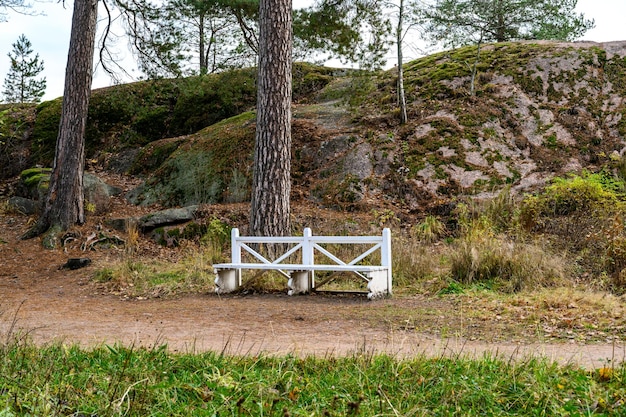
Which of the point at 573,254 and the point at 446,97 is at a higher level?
the point at 446,97

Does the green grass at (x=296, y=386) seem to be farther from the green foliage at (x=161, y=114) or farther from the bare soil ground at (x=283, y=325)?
the green foliage at (x=161, y=114)

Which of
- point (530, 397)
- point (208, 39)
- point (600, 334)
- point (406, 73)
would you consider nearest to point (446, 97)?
point (406, 73)

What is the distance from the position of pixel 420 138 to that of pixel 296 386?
13.1 meters

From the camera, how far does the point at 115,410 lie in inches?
124

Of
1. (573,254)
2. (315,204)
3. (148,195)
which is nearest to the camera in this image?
(573,254)

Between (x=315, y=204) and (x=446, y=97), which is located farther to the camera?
(x=446, y=97)

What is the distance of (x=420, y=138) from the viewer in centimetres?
1630

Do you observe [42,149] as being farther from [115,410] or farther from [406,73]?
[115,410]

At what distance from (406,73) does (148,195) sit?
883cm

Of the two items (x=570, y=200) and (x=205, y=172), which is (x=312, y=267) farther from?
(x=205, y=172)

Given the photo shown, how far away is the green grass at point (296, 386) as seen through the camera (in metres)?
3.32

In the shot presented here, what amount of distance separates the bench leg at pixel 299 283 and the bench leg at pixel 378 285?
1.17m

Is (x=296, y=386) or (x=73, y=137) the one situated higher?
(x=73, y=137)

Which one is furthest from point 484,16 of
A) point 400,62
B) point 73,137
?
point 73,137
